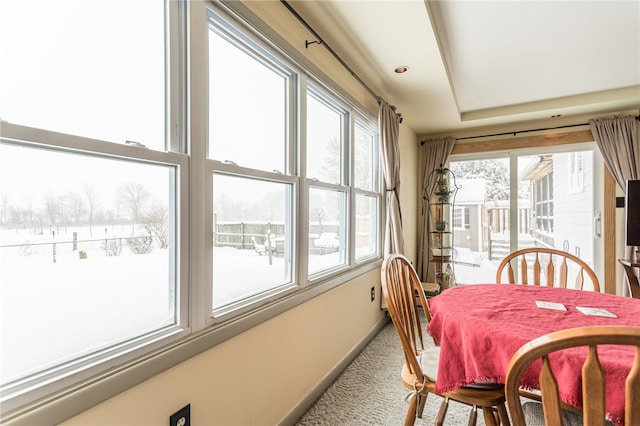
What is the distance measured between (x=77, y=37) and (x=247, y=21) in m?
0.73

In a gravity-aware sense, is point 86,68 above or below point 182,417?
above

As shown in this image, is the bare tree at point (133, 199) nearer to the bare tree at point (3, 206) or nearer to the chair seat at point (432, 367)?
the bare tree at point (3, 206)

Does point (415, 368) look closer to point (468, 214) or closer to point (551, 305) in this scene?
point (551, 305)

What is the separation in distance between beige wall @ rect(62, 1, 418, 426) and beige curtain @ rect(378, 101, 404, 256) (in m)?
0.38

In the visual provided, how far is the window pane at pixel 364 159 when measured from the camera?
9.53ft

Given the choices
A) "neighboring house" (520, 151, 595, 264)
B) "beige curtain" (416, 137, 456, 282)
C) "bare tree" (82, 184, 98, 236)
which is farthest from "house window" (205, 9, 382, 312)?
"neighboring house" (520, 151, 595, 264)

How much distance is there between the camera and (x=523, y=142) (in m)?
4.01

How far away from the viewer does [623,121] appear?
3426 millimetres

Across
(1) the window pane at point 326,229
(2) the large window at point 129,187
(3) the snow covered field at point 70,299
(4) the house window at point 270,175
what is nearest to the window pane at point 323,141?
(4) the house window at point 270,175

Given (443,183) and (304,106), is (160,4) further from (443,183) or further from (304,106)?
(443,183)

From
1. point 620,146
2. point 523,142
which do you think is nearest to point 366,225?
point 523,142

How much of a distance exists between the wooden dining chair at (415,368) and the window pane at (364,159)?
1.20m

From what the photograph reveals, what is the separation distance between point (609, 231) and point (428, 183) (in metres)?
2.07

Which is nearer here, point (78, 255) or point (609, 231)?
point (78, 255)
